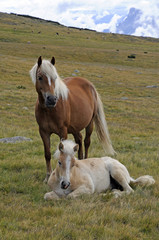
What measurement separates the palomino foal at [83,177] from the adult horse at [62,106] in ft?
3.64

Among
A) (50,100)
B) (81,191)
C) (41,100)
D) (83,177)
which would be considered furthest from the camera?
(41,100)

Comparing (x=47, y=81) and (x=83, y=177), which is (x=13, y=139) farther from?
(x=83, y=177)

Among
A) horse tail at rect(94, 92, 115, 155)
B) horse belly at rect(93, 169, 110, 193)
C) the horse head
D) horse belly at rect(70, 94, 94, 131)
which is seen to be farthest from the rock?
horse belly at rect(93, 169, 110, 193)

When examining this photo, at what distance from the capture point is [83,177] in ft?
19.3

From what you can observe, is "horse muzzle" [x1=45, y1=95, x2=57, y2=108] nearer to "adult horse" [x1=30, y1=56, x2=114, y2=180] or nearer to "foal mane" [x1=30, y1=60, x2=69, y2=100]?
"adult horse" [x1=30, y1=56, x2=114, y2=180]

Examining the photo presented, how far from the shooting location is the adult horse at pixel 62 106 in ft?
20.3

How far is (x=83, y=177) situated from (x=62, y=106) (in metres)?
1.92

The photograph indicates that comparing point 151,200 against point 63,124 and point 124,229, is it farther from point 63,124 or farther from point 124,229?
point 63,124

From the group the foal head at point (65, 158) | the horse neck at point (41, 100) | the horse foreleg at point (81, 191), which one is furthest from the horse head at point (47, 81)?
the horse foreleg at point (81, 191)

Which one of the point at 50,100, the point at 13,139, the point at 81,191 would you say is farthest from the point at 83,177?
the point at 13,139

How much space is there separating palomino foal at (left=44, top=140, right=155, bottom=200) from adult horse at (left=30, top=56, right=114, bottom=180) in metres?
1.11

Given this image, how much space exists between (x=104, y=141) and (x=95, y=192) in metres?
3.46

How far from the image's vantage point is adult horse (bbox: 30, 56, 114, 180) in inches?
244

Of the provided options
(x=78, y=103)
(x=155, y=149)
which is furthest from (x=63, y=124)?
(x=155, y=149)
